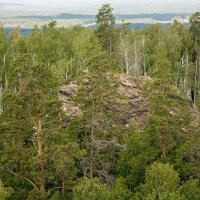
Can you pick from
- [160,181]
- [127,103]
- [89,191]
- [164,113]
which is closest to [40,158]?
[89,191]

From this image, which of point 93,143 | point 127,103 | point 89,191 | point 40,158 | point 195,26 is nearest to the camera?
point 89,191

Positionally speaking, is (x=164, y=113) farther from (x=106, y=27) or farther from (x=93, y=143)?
(x=106, y=27)

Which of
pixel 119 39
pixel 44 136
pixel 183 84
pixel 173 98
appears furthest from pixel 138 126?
pixel 119 39

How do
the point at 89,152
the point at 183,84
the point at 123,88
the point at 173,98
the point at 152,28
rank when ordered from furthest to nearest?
1. the point at 152,28
2. the point at 183,84
3. the point at 123,88
4. the point at 173,98
5. the point at 89,152

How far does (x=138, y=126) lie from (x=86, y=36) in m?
35.0

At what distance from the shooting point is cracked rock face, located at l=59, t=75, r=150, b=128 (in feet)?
161

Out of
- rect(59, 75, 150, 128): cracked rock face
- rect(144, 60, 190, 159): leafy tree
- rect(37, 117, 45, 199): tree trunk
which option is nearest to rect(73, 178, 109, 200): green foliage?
rect(37, 117, 45, 199): tree trunk

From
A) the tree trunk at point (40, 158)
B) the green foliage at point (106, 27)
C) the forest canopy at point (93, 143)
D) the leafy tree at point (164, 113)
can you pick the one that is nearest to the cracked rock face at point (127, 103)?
the forest canopy at point (93, 143)

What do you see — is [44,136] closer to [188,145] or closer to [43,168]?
[43,168]

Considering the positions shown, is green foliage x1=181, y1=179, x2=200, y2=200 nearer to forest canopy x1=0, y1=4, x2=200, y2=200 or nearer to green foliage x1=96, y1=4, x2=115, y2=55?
forest canopy x1=0, y1=4, x2=200, y2=200

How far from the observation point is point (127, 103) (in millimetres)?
51656

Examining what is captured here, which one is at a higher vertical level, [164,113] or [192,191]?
[164,113]

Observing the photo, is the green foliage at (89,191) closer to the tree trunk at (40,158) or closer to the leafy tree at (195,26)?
the tree trunk at (40,158)

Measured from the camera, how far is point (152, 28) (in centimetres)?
10294
